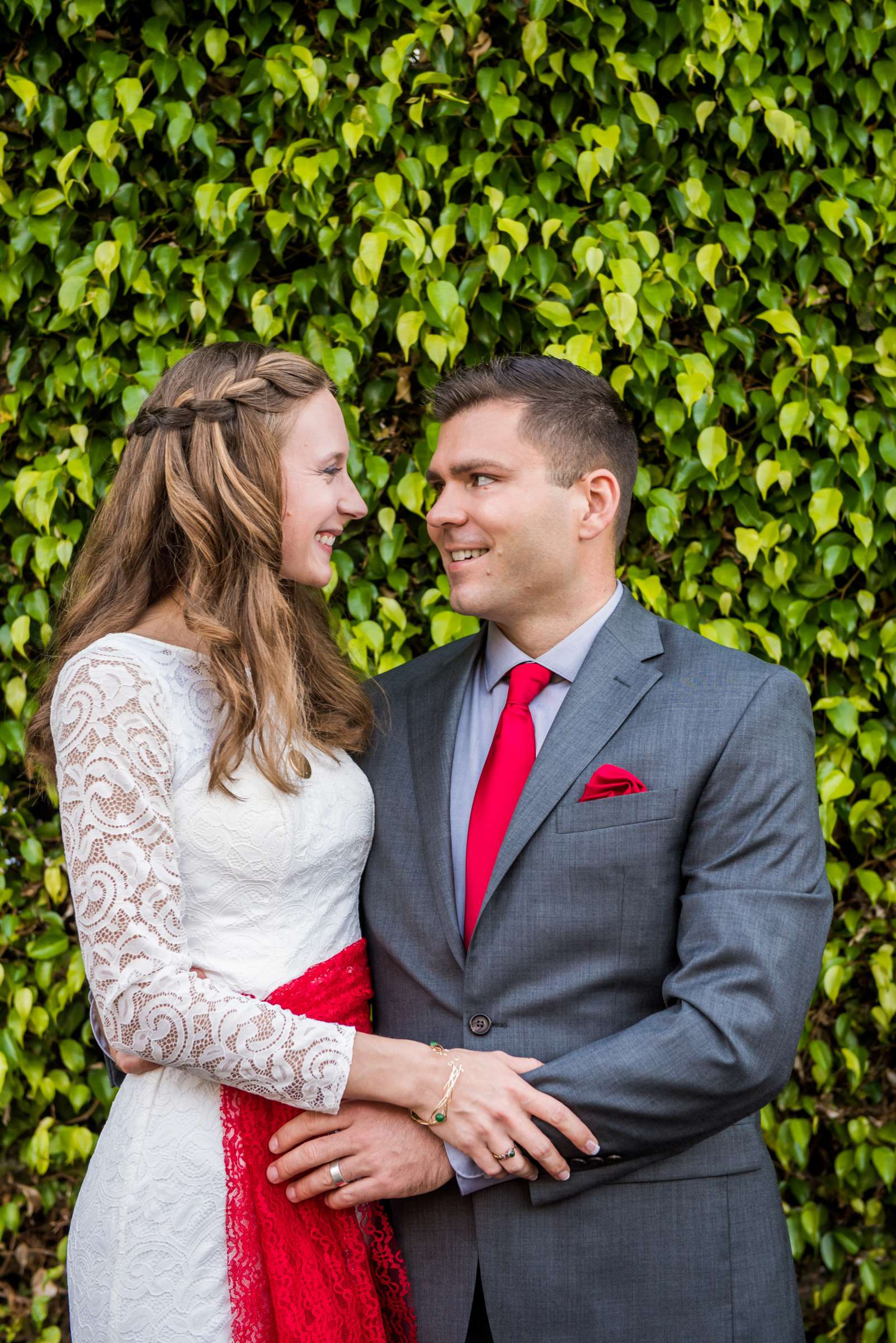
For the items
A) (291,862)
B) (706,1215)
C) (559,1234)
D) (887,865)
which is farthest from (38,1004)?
(887,865)

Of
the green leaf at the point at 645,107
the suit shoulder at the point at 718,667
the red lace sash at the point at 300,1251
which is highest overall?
the green leaf at the point at 645,107

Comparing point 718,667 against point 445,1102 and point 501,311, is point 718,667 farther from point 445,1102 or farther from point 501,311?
point 501,311

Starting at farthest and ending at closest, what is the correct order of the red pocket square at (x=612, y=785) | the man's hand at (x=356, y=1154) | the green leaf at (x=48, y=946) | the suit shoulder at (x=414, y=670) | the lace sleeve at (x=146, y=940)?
the green leaf at (x=48, y=946) < the suit shoulder at (x=414, y=670) < the red pocket square at (x=612, y=785) < the man's hand at (x=356, y=1154) < the lace sleeve at (x=146, y=940)

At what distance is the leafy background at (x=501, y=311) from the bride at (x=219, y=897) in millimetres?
748

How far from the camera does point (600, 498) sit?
83.0 inches

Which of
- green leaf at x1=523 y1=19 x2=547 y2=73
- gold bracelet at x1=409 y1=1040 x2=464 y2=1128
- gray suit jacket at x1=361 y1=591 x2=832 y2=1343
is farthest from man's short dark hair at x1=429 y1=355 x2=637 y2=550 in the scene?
gold bracelet at x1=409 y1=1040 x2=464 y2=1128

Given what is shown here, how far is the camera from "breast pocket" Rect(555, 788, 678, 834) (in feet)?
5.72

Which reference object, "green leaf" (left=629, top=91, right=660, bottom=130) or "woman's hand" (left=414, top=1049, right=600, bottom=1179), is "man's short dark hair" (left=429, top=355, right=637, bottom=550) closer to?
"green leaf" (left=629, top=91, right=660, bottom=130)

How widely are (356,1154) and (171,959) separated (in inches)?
15.7

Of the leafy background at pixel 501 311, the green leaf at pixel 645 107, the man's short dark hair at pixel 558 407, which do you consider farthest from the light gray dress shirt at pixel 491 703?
the green leaf at pixel 645 107

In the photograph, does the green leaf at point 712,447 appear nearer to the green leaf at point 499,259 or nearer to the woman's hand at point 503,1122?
the green leaf at point 499,259

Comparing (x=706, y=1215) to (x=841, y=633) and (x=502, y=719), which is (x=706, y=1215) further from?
(x=841, y=633)

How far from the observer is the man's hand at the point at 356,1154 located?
5.44ft

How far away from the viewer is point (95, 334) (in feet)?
8.59
